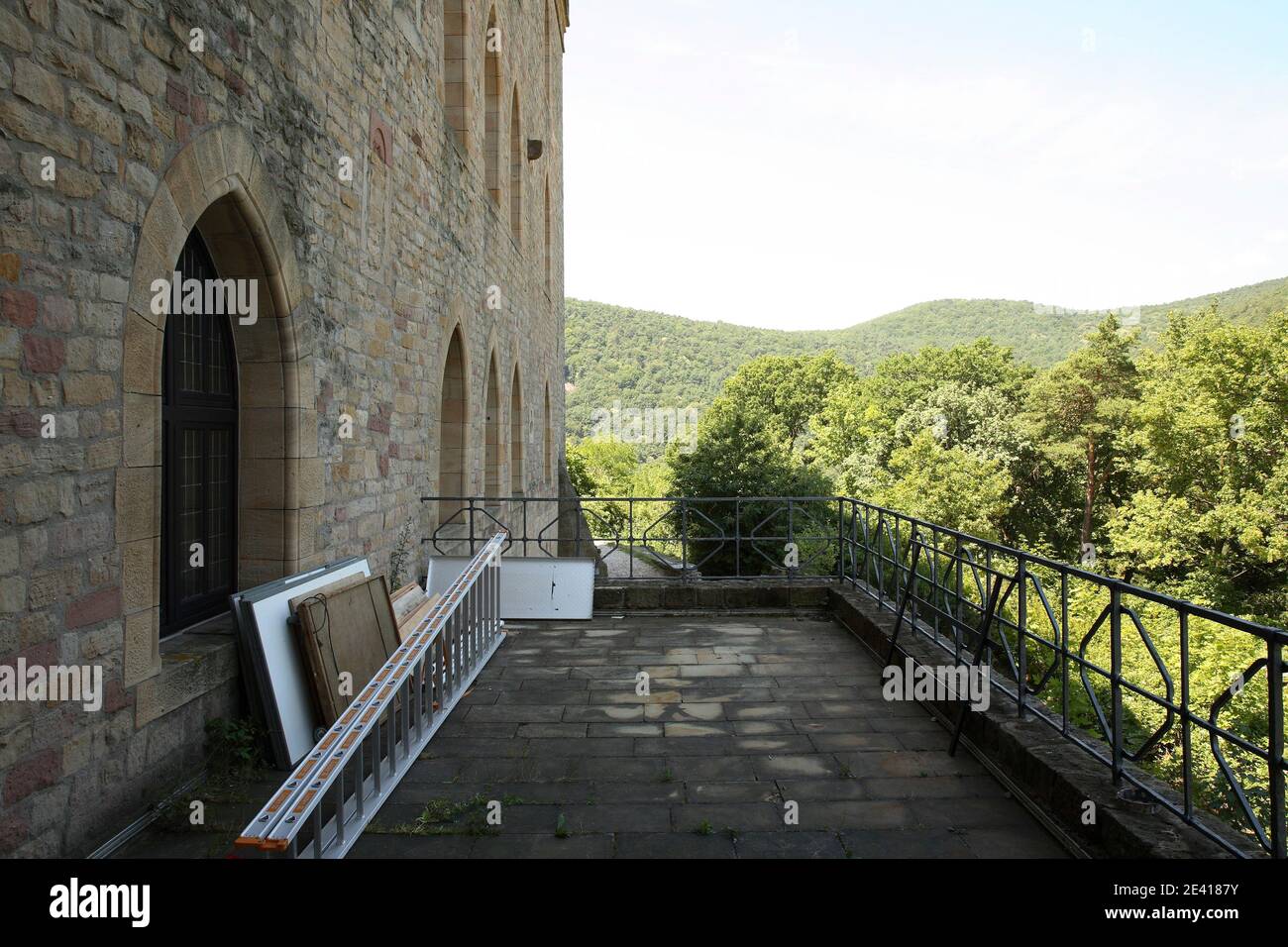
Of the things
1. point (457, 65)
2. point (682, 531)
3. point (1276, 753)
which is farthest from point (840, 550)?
point (457, 65)

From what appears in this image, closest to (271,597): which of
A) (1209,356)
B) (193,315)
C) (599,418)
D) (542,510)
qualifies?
(193,315)

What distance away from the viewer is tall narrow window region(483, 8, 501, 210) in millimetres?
11289

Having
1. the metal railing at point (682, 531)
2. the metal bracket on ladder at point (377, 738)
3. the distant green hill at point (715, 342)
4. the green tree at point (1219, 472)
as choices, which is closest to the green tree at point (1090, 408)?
the green tree at point (1219, 472)

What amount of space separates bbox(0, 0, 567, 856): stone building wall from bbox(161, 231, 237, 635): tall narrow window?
4.0 inches

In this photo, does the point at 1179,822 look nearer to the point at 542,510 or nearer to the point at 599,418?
the point at 542,510

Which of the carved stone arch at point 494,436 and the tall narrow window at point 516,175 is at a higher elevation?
the tall narrow window at point 516,175

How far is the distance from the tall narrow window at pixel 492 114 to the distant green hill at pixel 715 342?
70.9 meters

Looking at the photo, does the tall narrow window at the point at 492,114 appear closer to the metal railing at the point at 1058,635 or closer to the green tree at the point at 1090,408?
the metal railing at the point at 1058,635

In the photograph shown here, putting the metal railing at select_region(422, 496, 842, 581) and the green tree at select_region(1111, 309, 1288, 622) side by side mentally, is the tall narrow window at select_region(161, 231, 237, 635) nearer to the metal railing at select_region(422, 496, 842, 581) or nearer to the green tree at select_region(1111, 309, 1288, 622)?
the metal railing at select_region(422, 496, 842, 581)

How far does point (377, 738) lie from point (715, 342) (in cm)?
10054

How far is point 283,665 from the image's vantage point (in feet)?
14.8

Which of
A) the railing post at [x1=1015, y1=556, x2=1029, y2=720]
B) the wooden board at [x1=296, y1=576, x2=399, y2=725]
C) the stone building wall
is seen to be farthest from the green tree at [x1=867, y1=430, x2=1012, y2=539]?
the wooden board at [x1=296, y1=576, x2=399, y2=725]

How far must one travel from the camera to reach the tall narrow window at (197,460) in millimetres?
4371
